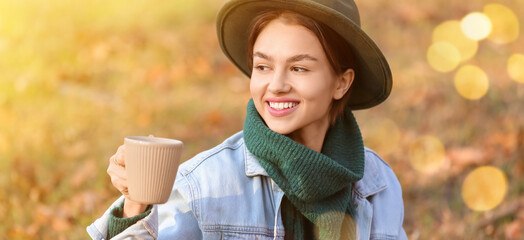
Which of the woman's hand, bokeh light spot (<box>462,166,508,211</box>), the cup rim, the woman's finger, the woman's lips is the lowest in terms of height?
bokeh light spot (<box>462,166,508,211</box>)

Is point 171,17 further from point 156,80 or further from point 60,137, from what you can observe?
point 60,137

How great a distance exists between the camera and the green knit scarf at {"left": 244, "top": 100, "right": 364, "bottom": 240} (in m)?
2.77

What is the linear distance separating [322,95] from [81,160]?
10.5 ft

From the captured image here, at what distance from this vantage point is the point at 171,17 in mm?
9062

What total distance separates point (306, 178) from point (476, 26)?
22.3 feet

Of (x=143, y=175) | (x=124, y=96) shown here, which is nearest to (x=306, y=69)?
(x=143, y=175)

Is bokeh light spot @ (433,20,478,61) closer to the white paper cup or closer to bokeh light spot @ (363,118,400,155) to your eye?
bokeh light spot @ (363,118,400,155)

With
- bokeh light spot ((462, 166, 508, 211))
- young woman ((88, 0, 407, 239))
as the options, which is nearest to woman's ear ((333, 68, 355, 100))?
young woman ((88, 0, 407, 239))

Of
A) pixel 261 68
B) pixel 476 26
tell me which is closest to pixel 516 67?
pixel 476 26

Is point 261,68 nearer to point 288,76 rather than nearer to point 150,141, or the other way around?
point 288,76

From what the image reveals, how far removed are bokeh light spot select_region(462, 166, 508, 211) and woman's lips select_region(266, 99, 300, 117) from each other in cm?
286

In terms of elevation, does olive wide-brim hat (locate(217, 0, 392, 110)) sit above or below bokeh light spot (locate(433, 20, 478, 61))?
below

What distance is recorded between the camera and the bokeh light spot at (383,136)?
6.09 m

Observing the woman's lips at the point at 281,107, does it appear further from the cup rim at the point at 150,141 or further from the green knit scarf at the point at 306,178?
the cup rim at the point at 150,141
